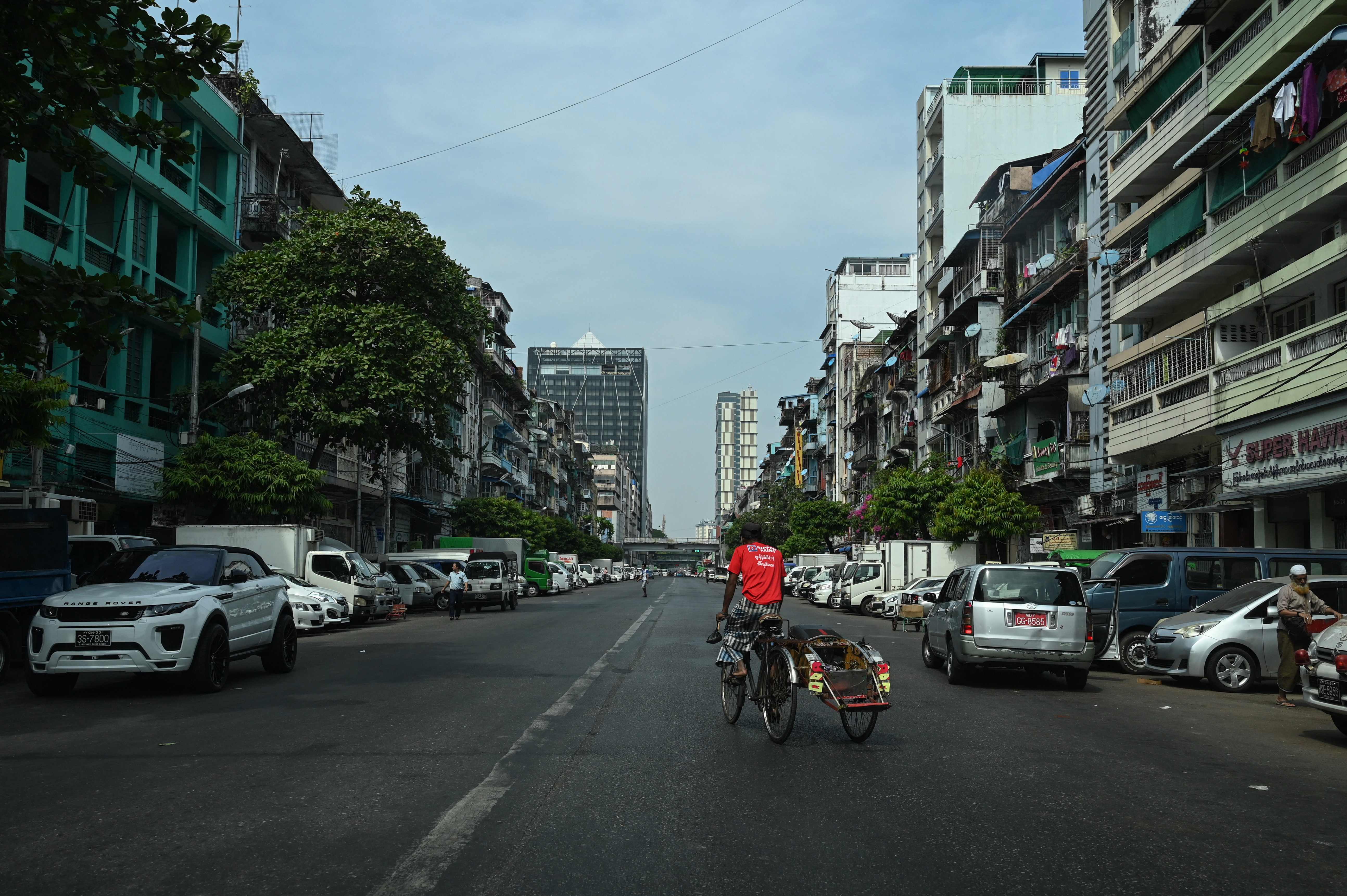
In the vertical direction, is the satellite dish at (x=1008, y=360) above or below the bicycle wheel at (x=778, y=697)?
above

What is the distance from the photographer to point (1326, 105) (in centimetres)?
2080

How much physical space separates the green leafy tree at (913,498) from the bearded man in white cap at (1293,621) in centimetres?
3303

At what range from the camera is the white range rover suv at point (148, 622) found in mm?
11828

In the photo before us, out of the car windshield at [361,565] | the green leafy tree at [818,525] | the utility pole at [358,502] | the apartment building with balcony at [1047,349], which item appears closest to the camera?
the car windshield at [361,565]

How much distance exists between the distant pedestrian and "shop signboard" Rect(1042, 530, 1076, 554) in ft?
58.6

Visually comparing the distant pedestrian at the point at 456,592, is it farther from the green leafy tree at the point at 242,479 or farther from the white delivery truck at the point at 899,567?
the white delivery truck at the point at 899,567

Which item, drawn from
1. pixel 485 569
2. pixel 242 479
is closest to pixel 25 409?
pixel 242 479

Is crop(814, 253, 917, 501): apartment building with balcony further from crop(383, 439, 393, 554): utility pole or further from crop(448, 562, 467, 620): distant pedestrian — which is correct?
crop(448, 562, 467, 620): distant pedestrian

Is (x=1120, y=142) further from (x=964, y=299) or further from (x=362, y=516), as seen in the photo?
(x=362, y=516)

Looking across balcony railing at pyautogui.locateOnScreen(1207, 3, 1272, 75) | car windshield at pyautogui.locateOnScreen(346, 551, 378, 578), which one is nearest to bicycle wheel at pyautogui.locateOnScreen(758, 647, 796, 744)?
balcony railing at pyautogui.locateOnScreen(1207, 3, 1272, 75)

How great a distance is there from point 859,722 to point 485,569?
33.4 meters

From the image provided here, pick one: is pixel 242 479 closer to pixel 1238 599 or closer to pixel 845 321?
pixel 1238 599

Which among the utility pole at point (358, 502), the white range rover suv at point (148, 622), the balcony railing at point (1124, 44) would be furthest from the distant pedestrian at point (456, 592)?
the balcony railing at point (1124, 44)

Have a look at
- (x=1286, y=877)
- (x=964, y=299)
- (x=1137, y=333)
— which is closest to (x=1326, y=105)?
(x=1137, y=333)
